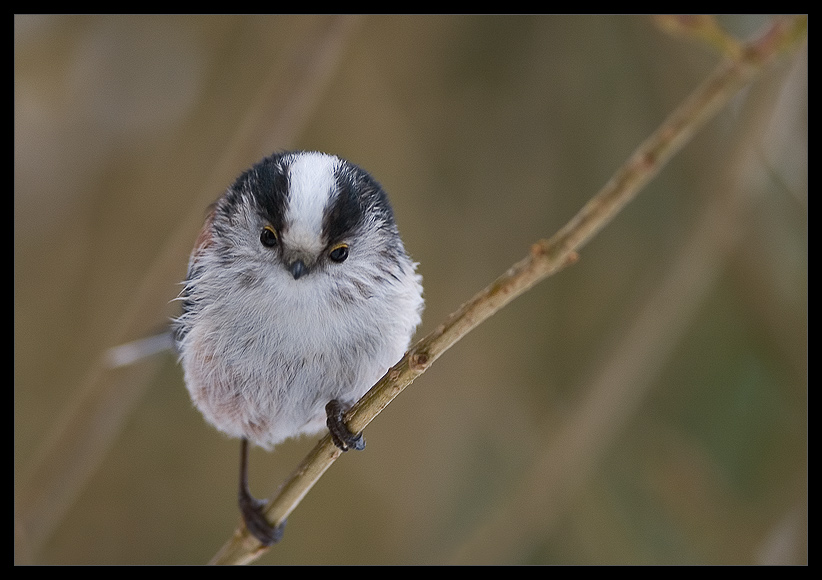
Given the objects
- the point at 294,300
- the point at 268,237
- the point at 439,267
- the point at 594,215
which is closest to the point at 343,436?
the point at 294,300

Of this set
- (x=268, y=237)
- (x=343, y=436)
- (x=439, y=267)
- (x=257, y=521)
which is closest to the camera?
(x=343, y=436)

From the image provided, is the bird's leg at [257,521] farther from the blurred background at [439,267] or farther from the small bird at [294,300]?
the blurred background at [439,267]

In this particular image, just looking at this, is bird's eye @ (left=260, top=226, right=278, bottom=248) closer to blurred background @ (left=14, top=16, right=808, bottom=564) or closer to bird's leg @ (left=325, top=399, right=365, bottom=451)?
bird's leg @ (left=325, top=399, right=365, bottom=451)

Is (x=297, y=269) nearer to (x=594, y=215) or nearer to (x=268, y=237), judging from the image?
(x=268, y=237)

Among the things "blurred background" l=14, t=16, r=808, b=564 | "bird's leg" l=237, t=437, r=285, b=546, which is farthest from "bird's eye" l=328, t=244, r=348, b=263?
"blurred background" l=14, t=16, r=808, b=564

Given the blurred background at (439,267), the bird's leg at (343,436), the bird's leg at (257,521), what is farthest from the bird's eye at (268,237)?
the blurred background at (439,267)

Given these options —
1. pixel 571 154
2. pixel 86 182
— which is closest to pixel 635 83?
pixel 571 154
